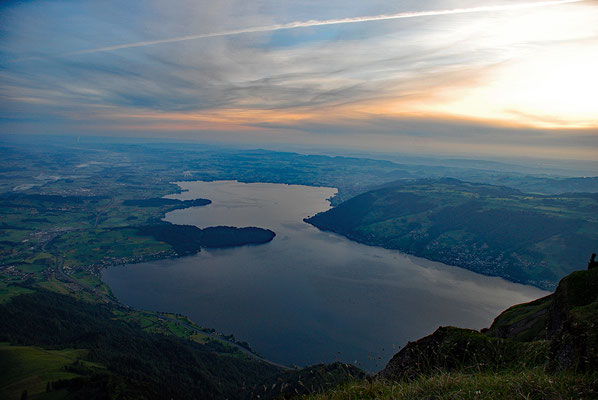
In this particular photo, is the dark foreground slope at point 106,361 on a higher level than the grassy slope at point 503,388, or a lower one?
lower

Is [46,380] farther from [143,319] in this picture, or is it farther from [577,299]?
[577,299]

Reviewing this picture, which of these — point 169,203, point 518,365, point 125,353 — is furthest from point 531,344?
point 169,203

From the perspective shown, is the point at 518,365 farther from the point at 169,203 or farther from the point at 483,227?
the point at 169,203

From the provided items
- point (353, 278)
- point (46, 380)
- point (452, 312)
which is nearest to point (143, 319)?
point (46, 380)

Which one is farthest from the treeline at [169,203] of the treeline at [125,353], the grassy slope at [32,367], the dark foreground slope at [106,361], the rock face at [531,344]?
the rock face at [531,344]

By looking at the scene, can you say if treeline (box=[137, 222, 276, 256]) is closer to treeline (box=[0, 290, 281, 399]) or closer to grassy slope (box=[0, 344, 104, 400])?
treeline (box=[0, 290, 281, 399])

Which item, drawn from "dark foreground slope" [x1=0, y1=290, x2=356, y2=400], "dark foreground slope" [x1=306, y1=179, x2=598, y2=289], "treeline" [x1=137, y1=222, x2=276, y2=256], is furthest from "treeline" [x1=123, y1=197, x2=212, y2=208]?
"dark foreground slope" [x1=0, y1=290, x2=356, y2=400]

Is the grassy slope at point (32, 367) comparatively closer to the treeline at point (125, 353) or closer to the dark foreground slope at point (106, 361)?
the dark foreground slope at point (106, 361)
